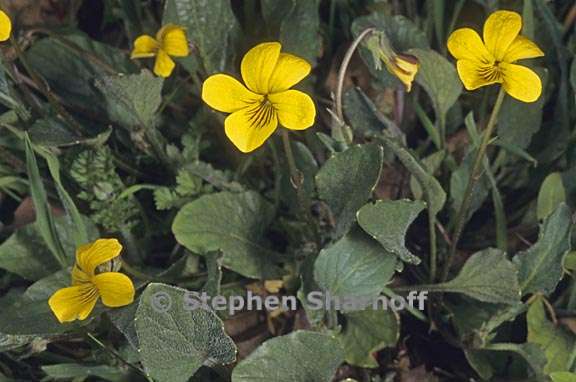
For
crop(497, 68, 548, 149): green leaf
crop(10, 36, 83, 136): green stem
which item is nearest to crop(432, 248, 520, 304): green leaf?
crop(497, 68, 548, 149): green leaf

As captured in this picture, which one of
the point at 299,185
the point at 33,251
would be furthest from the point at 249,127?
the point at 33,251

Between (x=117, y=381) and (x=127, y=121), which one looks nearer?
(x=117, y=381)

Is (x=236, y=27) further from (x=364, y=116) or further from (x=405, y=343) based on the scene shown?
(x=405, y=343)

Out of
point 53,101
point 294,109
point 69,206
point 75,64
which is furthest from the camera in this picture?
point 75,64

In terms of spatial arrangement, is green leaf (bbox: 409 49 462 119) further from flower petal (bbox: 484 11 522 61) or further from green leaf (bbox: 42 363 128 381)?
green leaf (bbox: 42 363 128 381)

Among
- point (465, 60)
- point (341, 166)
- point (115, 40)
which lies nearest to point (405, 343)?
point (341, 166)

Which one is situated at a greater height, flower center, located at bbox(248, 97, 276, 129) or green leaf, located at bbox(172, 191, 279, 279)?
flower center, located at bbox(248, 97, 276, 129)

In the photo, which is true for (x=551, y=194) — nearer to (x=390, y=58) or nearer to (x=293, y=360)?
(x=390, y=58)
